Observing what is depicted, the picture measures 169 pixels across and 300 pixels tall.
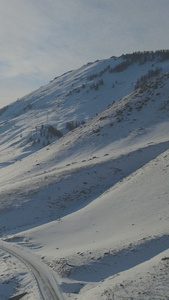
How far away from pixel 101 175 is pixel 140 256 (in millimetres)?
22745

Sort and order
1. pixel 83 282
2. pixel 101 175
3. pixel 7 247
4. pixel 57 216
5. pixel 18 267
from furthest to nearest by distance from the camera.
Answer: pixel 101 175 → pixel 57 216 → pixel 7 247 → pixel 18 267 → pixel 83 282

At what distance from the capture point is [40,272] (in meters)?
20.9

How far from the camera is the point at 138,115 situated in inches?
2383

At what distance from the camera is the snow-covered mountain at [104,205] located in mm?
18719

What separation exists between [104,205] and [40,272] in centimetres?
1245

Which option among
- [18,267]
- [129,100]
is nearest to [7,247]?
[18,267]

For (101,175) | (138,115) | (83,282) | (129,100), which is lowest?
(83,282)

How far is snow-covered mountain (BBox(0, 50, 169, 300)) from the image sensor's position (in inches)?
737

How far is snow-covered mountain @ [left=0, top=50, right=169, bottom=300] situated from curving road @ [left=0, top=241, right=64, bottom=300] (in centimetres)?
53

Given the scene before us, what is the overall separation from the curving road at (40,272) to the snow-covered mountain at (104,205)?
0.53 metres

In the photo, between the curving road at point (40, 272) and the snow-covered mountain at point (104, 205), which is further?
the snow-covered mountain at point (104, 205)

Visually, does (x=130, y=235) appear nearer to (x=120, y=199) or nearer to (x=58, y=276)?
(x=58, y=276)

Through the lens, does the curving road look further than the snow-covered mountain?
No

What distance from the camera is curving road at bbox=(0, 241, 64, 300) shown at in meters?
17.5
